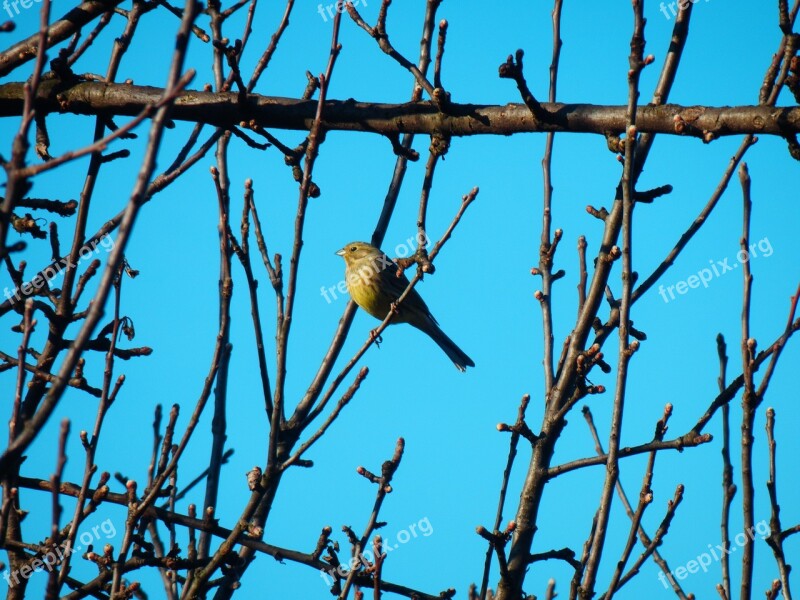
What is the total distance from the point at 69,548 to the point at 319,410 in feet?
3.65

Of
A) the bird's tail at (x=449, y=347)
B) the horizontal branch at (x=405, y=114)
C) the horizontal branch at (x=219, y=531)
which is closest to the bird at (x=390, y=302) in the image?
the bird's tail at (x=449, y=347)

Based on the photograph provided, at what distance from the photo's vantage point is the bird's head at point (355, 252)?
8.49 metres

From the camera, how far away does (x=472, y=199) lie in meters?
3.39

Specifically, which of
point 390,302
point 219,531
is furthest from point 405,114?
point 390,302

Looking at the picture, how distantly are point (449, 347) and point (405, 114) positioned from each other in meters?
4.25

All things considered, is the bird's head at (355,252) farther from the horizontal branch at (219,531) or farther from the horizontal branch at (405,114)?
the horizontal branch at (219,531)

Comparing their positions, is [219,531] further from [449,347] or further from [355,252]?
[355,252]

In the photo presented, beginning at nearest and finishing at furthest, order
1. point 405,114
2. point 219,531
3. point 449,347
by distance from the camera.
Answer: point 219,531, point 405,114, point 449,347

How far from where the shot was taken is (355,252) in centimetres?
866

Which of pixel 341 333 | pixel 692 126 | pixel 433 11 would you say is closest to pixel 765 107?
pixel 692 126

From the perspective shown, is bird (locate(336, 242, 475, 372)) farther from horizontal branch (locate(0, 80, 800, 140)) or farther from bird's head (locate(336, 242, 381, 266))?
horizontal branch (locate(0, 80, 800, 140))

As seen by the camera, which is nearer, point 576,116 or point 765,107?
point 765,107

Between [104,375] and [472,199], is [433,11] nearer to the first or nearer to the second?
[472,199]

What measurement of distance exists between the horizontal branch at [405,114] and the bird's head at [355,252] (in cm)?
455
